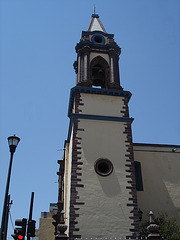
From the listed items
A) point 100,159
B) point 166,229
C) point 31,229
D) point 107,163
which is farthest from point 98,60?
point 31,229

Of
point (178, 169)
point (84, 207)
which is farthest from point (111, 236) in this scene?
point (178, 169)

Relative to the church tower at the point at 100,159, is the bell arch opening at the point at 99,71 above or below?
above

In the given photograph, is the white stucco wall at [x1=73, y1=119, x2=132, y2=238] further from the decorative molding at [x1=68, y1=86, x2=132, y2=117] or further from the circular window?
the decorative molding at [x1=68, y1=86, x2=132, y2=117]

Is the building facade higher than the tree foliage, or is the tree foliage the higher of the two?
the building facade

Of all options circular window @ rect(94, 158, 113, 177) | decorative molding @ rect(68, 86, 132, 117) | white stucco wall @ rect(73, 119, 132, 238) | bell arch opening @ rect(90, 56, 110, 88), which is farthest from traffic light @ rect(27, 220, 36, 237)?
bell arch opening @ rect(90, 56, 110, 88)

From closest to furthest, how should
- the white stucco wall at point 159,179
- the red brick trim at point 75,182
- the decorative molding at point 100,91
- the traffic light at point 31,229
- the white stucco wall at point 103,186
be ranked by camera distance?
the traffic light at point 31,229 → the red brick trim at point 75,182 → the white stucco wall at point 103,186 → the white stucco wall at point 159,179 → the decorative molding at point 100,91

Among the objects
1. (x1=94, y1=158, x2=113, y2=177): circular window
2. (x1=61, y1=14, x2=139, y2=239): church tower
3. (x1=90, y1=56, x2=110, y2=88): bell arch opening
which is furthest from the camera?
(x1=90, y1=56, x2=110, y2=88): bell arch opening

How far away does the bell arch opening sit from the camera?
22.3 meters

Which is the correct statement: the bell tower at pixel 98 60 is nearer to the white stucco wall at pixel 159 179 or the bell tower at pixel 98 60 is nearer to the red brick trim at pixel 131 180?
the red brick trim at pixel 131 180

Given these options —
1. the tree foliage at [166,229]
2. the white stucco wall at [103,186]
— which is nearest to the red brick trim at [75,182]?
the white stucco wall at [103,186]

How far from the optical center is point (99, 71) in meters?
22.8

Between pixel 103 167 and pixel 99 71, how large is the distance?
870 cm

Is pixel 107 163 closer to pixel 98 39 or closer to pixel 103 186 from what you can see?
pixel 103 186

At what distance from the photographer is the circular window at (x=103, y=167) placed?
55.3ft
